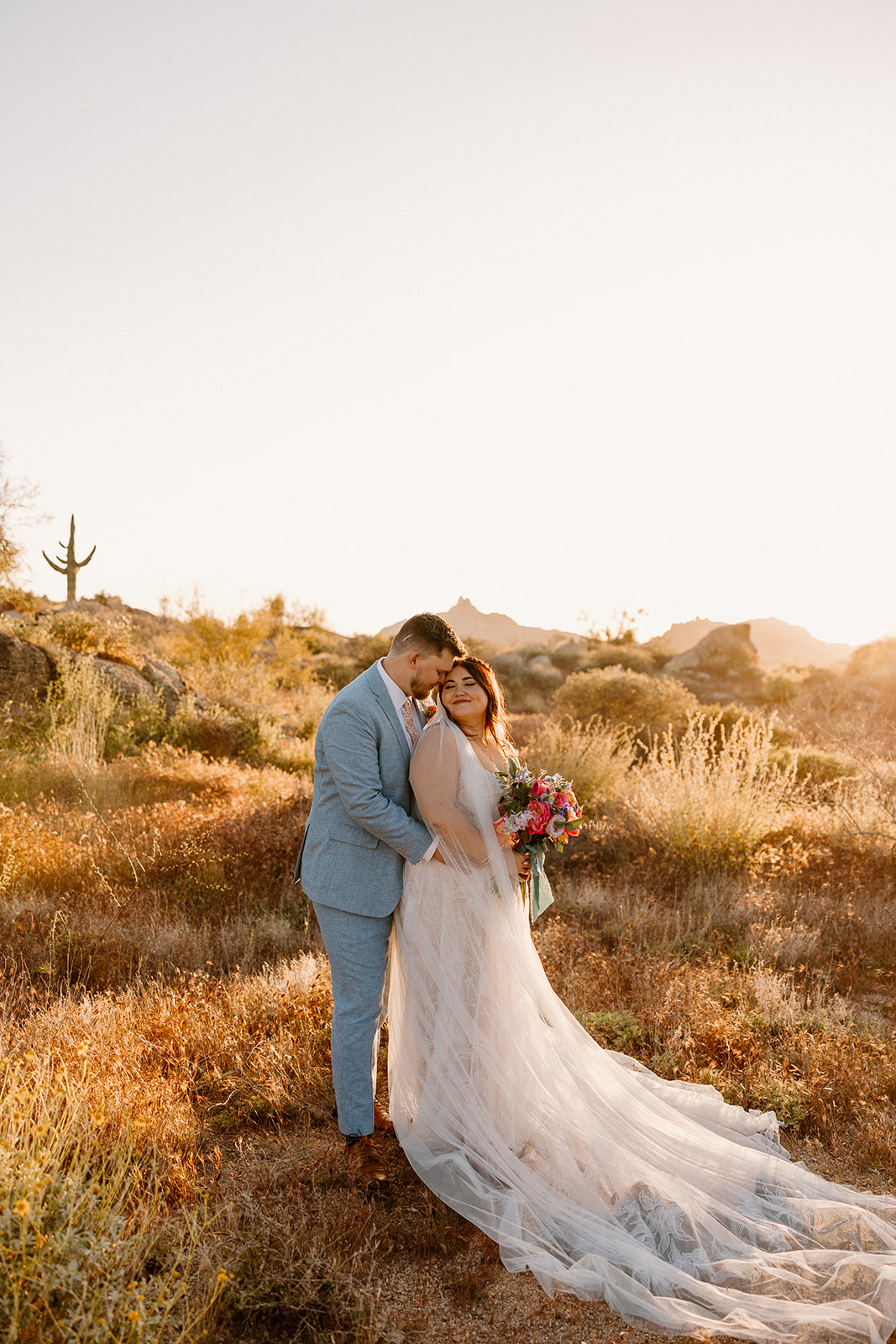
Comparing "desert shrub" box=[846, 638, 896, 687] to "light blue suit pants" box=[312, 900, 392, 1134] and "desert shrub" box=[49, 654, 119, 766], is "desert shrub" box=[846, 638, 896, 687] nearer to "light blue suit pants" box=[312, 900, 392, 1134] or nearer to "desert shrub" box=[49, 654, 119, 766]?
"desert shrub" box=[49, 654, 119, 766]

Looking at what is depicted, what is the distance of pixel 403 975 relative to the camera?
11.4 ft

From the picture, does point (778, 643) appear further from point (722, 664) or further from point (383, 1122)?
point (383, 1122)

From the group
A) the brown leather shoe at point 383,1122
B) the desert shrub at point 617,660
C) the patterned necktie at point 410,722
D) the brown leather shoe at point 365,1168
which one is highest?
the desert shrub at point 617,660

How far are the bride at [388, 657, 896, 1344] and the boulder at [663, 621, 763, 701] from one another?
27156 mm

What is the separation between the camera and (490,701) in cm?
362

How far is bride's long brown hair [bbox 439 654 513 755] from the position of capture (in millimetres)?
3555

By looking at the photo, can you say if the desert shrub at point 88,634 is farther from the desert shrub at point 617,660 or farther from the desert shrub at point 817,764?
the desert shrub at point 617,660

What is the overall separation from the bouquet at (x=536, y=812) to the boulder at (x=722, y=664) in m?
27.2

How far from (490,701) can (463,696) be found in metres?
0.16

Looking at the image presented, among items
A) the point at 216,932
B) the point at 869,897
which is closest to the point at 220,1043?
the point at 216,932

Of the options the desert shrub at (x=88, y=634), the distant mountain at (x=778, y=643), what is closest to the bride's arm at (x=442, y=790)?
the desert shrub at (x=88, y=634)

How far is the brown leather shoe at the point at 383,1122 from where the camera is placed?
146 inches

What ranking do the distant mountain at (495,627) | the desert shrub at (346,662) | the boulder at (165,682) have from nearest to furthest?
1. the boulder at (165,682)
2. the desert shrub at (346,662)
3. the distant mountain at (495,627)

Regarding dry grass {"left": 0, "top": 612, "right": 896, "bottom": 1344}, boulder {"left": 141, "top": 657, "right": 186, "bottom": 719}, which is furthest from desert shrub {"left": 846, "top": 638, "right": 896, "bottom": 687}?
boulder {"left": 141, "top": 657, "right": 186, "bottom": 719}
